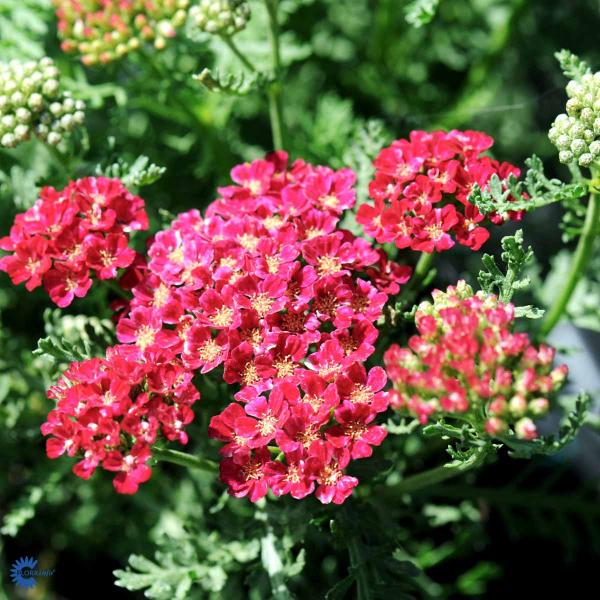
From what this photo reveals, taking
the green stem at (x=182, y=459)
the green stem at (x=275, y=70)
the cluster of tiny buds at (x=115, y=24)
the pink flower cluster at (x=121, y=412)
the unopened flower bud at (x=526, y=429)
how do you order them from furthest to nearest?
the cluster of tiny buds at (x=115, y=24)
the green stem at (x=275, y=70)
the green stem at (x=182, y=459)
the pink flower cluster at (x=121, y=412)
the unopened flower bud at (x=526, y=429)

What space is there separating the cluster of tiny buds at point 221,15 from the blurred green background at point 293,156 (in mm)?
452

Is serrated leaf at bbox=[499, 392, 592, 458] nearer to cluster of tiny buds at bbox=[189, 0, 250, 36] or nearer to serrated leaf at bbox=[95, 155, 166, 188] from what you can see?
serrated leaf at bbox=[95, 155, 166, 188]

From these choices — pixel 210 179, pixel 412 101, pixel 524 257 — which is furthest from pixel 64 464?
pixel 412 101

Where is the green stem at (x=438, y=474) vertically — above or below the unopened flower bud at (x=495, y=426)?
below

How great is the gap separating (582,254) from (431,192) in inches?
19.5

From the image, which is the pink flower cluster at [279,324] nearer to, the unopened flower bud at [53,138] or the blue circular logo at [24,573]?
the unopened flower bud at [53,138]

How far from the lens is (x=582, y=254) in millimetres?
2201

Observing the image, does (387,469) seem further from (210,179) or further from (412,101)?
(412,101)

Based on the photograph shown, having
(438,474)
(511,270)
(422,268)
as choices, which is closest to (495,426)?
(511,270)

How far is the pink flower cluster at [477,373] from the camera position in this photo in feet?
5.20

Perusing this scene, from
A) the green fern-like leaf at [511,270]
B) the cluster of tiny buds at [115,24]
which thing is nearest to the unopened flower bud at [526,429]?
the green fern-like leaf at [511,270]

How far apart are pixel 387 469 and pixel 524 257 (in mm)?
610

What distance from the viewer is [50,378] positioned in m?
2.48

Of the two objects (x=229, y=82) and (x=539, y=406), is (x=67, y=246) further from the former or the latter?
(x=539, y=406)
